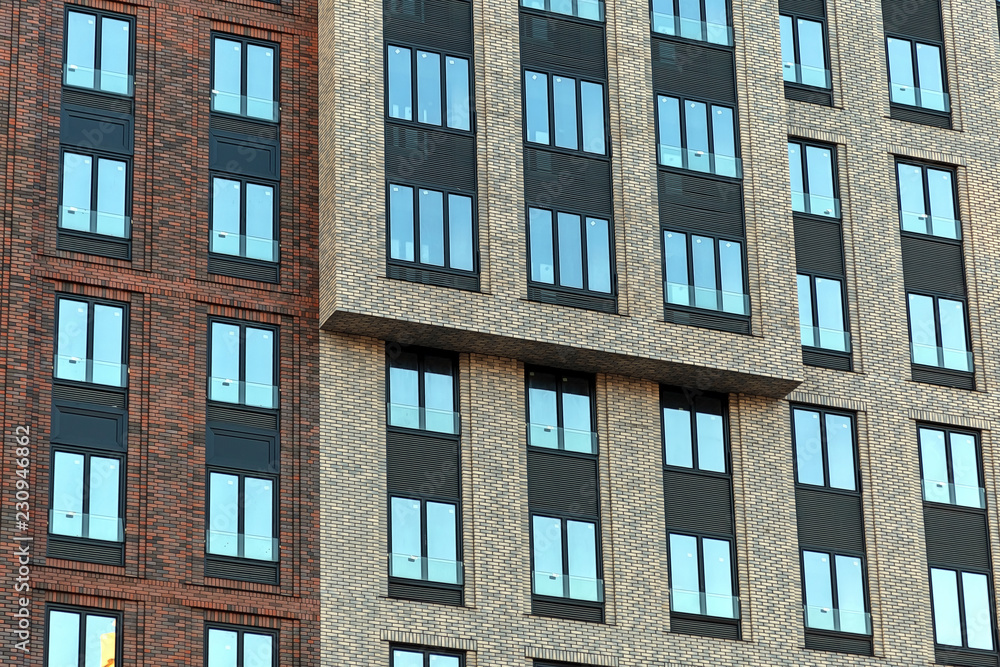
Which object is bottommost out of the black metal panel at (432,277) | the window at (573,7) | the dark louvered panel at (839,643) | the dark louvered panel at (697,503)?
the dark louvered panel at (839,643)

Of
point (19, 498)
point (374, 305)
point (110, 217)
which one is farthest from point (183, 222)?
point (19, 498)

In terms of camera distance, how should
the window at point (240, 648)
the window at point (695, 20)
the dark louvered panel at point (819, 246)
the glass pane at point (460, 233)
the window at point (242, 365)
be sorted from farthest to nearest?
the dark louvered panel at point (819, 246)
the window at point (695, 20)
the glass pane at point (460, 233)
the window at point (242, 365)
the window at point (240, 648)

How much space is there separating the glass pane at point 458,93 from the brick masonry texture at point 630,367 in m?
0.46

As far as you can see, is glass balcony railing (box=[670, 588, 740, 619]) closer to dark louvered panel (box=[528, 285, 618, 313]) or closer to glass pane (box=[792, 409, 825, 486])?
glass pane (box=[792, 409, 825, 486])

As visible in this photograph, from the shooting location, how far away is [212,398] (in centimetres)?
5306

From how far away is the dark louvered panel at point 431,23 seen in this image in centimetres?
5728

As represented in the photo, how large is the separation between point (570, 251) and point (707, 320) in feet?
13.6

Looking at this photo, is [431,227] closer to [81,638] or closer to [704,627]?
[704,627]

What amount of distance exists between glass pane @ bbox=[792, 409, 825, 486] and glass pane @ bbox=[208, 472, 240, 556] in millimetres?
15452

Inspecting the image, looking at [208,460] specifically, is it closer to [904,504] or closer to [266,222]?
[266,222]

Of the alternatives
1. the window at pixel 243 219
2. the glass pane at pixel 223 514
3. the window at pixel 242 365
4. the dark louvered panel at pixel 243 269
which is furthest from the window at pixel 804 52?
the glass pane at pixel 223 514

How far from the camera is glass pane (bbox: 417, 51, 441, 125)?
5678 cm

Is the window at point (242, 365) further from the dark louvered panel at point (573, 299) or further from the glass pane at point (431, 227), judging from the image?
Answer: the dark louvered panel at point (573, 299)

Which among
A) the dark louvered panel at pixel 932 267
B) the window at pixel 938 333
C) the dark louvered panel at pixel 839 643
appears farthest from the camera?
the dark louvered panel at pixel 932 267
